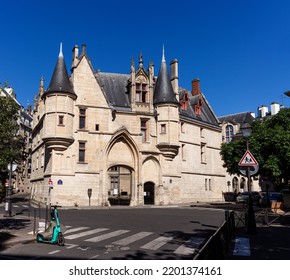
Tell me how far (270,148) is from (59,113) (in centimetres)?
1854

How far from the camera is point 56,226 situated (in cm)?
992

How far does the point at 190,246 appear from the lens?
31.4ft

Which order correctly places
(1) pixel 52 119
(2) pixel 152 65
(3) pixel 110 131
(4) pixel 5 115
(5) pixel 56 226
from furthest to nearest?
(2) pixel 152 65 < (3) pixel 110 131 < (1) pixel 52 119 < (4) pixel 5 115 < (5) pixel 56 226

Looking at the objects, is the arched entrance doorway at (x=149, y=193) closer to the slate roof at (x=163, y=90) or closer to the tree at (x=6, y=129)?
the slate roof at (x=163, y=90)

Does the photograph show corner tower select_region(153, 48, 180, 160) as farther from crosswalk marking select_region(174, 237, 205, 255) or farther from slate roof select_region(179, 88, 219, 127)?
crosswalk marking select_region(174, 237, 205, 255)

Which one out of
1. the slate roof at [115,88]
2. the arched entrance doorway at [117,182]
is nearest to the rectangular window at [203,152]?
the arched entrance doorway at [117,182]

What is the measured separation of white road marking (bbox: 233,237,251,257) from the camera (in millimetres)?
8344

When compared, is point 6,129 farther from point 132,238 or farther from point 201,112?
point 201,112

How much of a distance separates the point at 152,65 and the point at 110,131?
27.1 feet

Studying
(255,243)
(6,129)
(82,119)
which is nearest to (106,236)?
(255,243)

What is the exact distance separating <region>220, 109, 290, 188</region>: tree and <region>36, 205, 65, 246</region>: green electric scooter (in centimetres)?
2101

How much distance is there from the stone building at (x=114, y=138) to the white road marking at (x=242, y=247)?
20.0 metres

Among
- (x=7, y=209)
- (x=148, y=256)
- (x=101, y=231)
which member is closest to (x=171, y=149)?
(x=7, y=209)

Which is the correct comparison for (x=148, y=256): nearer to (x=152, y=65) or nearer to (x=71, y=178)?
(x=71, y=178)
